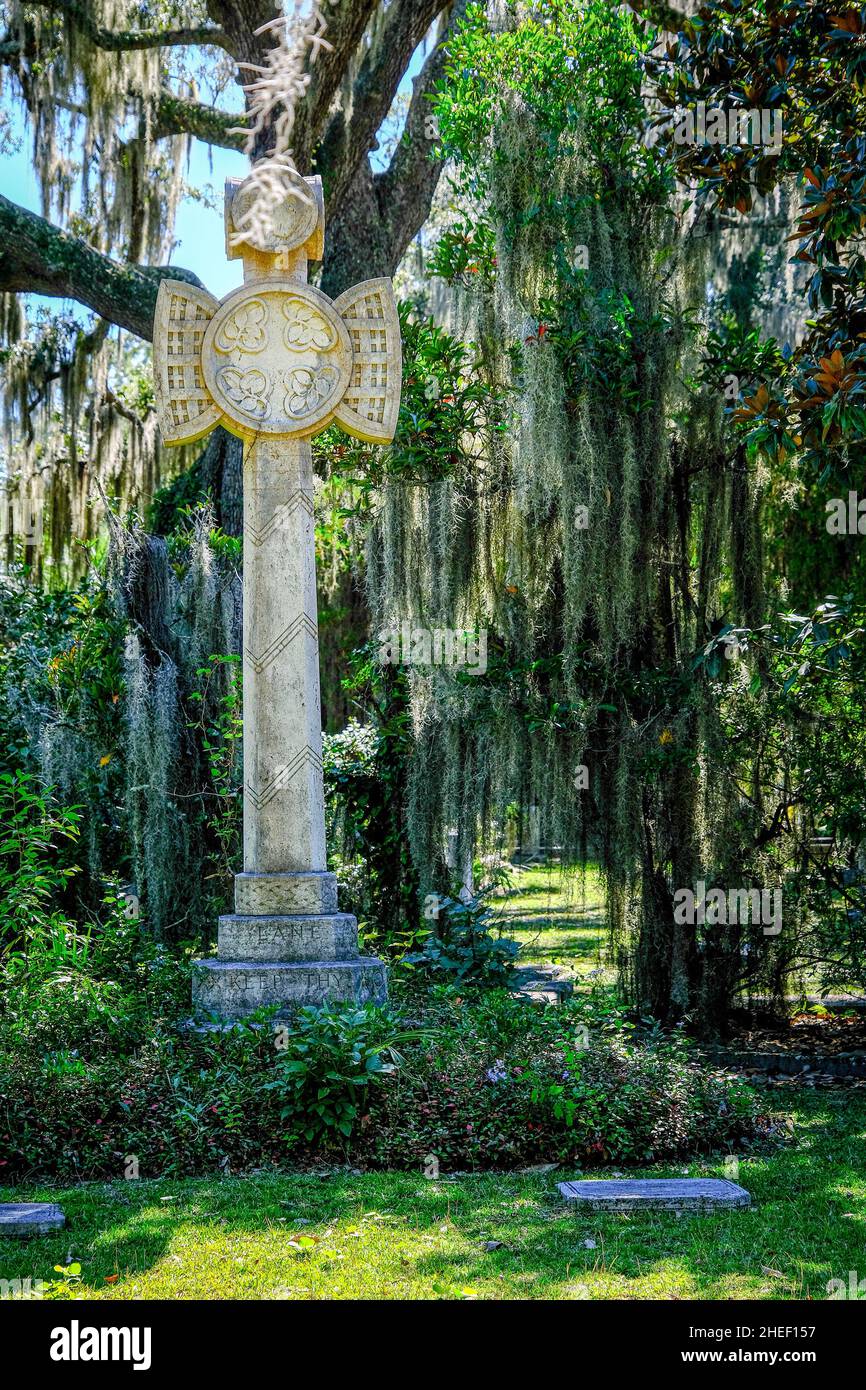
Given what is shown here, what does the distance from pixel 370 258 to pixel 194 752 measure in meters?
5.92

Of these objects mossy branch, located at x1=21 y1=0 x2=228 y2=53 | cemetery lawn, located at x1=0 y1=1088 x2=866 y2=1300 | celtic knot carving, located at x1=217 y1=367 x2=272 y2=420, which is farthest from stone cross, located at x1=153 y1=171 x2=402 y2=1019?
mossy branch, located at x1=21 y1=0 x2=228 y2=53

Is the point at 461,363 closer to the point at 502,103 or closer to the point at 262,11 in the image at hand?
the point at 502,103

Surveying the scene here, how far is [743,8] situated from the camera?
7.05m

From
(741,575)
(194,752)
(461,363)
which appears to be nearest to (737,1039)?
(741,575)

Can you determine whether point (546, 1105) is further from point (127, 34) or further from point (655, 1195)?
point (127, 34)

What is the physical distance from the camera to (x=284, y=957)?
6.50 m

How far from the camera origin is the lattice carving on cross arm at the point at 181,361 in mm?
6844

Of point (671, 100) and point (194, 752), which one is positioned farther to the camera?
point (194, 752)

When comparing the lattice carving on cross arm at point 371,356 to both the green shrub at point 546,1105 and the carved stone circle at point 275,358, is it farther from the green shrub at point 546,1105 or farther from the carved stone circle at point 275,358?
the green shrub at point 546,1105

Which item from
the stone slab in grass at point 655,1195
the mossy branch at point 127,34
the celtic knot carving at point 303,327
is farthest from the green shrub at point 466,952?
the mossy branch at point 127,34

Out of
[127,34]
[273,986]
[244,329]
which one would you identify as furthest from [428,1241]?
[127,34]

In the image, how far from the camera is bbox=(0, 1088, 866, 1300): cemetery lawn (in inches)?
157

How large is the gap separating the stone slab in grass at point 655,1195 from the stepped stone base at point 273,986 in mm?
1672

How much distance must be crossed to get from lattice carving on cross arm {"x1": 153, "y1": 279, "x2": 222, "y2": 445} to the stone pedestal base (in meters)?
2.36
